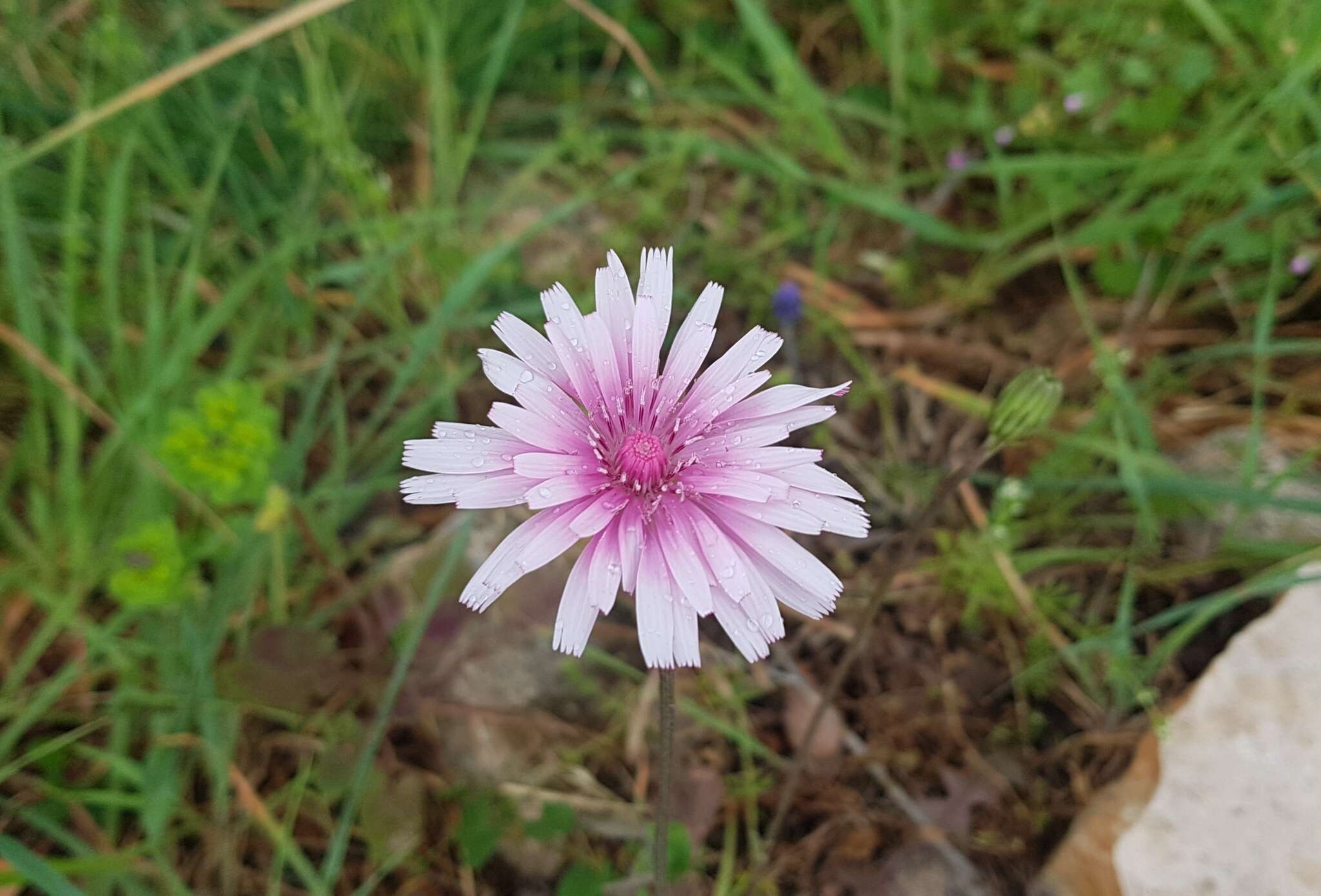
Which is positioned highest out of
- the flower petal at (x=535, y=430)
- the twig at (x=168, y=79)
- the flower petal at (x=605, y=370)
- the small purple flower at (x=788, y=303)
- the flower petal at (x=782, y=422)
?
the twig at (x=168, y=79)

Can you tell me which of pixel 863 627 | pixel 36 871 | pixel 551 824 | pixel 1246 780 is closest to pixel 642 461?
pixel 863 627

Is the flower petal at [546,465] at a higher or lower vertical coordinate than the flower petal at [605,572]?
higher

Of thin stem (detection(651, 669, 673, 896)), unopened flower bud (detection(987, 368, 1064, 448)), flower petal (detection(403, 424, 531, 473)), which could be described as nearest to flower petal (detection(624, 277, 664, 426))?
flower petal (detection(403, 424, 531, 473))

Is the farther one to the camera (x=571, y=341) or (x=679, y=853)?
(x=679, y=853)

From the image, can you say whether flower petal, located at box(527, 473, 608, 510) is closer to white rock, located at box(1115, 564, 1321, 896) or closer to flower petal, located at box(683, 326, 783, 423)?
flower petal, located at box(683, 326, 783, 423)

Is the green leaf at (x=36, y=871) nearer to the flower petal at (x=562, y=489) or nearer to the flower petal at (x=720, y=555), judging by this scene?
the flower petal at (x=562, y=489)

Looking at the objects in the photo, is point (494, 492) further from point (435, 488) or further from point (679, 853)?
point (679, 853)

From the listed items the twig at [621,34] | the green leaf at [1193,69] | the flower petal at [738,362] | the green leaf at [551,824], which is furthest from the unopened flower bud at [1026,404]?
the twig at [621,34]
